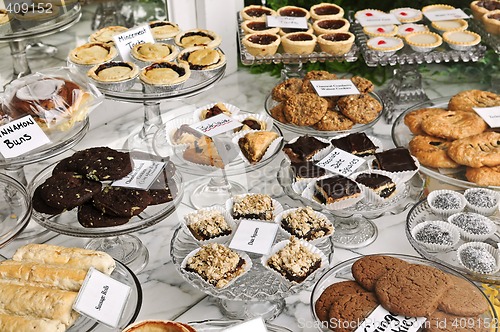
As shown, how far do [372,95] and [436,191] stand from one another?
28.6 inches

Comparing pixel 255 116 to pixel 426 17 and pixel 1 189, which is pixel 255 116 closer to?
pixel 1 189

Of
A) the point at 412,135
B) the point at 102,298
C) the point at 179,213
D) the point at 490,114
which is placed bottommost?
the point at 179,213

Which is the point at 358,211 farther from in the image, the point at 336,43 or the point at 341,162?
the point at 336,43

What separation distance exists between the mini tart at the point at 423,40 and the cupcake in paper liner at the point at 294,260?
1.48 metres

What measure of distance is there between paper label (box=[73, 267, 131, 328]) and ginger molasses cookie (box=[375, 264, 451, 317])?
73cm

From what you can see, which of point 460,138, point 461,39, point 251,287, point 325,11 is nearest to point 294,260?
point 251,287

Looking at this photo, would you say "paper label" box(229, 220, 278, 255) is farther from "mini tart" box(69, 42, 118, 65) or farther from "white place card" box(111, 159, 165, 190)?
"mini tart" box(69, 42, 118, 65)

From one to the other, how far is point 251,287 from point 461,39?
6.19 ft

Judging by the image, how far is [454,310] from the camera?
1.74 meters

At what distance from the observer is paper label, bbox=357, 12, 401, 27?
3.34 m

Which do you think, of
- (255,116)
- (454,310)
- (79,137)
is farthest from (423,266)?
(79,137)

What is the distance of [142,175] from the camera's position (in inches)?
87.4

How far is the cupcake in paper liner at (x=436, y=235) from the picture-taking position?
2.20 m

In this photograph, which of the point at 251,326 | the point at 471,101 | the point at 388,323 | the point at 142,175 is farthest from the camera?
the point at 471,101
